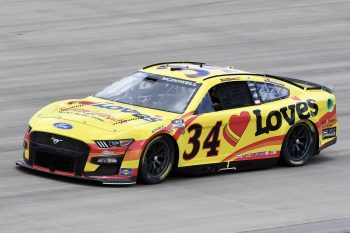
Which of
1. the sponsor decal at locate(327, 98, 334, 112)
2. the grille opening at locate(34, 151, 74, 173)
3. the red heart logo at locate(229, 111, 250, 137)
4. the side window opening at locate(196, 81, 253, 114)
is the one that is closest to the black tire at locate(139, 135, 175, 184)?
the side window opening at locate(196, 81, 253, 114)

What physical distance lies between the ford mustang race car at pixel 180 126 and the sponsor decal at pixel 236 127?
2 cm

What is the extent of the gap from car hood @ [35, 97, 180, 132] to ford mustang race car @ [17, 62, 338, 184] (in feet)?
0.04

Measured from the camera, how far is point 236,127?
14.0m

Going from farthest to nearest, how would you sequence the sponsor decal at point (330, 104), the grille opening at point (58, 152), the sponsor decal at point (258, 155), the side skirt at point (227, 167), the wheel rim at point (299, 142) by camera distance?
the sponsor decal at point (330, 104) → the wheel rim at point (299, 142) → the sponsor decal at point (258, 155) → the side skirt at point (227, 167) → the grille opening at point (58, 152)

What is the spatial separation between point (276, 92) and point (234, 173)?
142cm

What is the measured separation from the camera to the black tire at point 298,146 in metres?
14.8

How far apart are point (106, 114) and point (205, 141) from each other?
51.3 inches

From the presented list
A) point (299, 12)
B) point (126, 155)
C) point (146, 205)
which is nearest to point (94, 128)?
point (126, 155)

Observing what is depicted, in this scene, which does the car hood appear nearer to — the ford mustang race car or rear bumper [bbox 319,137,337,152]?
the ford mustang race car

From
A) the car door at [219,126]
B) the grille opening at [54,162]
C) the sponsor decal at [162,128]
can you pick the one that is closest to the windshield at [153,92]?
the car door at [219,126]

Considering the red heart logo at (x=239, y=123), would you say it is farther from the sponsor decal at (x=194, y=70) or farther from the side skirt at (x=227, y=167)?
the sponsor decal at (x=194, y=70)

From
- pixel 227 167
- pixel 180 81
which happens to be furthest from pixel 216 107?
pixel 227 167

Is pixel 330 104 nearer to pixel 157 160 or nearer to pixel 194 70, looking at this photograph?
pixel 194 70

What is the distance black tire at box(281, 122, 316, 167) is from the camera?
582 inches
